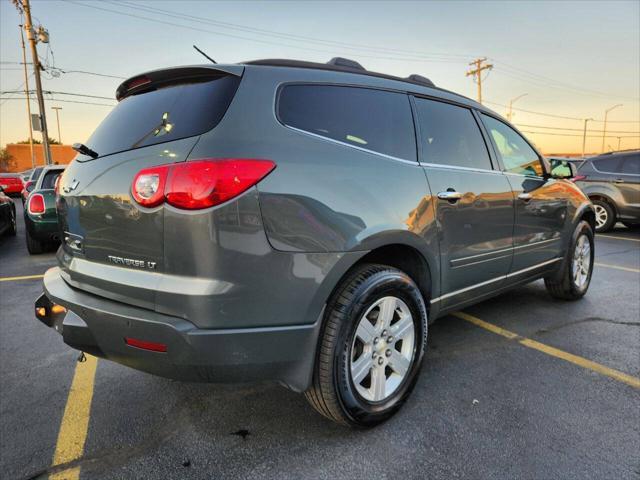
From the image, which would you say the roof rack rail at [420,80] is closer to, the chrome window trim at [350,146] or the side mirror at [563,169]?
the chrome window trim at [350,146]

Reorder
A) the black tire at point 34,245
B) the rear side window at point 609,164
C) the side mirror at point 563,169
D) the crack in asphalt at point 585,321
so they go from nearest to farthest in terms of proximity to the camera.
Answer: the crack in asphalt at point 585,321
the side mirror at point 563,169
the black tire at point 34,245
the rear side window at point 609,164

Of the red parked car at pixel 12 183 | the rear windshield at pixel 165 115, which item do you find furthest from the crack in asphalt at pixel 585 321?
the red parked car at pixel 12 183

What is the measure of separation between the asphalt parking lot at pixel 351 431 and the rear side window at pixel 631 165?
744cm

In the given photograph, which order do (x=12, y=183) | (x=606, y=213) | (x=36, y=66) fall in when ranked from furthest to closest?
1. (x=12, y=183)
2. (x=36, y=66)
3. (x=606, y=213)

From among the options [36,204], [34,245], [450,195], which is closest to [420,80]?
[450,195]

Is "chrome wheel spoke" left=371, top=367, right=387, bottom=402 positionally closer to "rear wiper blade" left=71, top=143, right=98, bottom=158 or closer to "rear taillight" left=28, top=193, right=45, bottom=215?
"rear wiper blade" left=71, top=143, right=98, bottom=158

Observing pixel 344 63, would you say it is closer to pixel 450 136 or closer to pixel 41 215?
pixel 450 136

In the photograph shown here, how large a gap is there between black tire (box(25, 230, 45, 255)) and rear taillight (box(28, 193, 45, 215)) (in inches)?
22.8

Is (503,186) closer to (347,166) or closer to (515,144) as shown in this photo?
(515,144)

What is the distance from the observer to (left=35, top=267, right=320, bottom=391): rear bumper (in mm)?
1717

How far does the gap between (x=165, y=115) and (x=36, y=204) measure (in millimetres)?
5988

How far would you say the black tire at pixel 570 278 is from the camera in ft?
13.5

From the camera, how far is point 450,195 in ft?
8.52

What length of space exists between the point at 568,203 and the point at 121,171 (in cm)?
380
